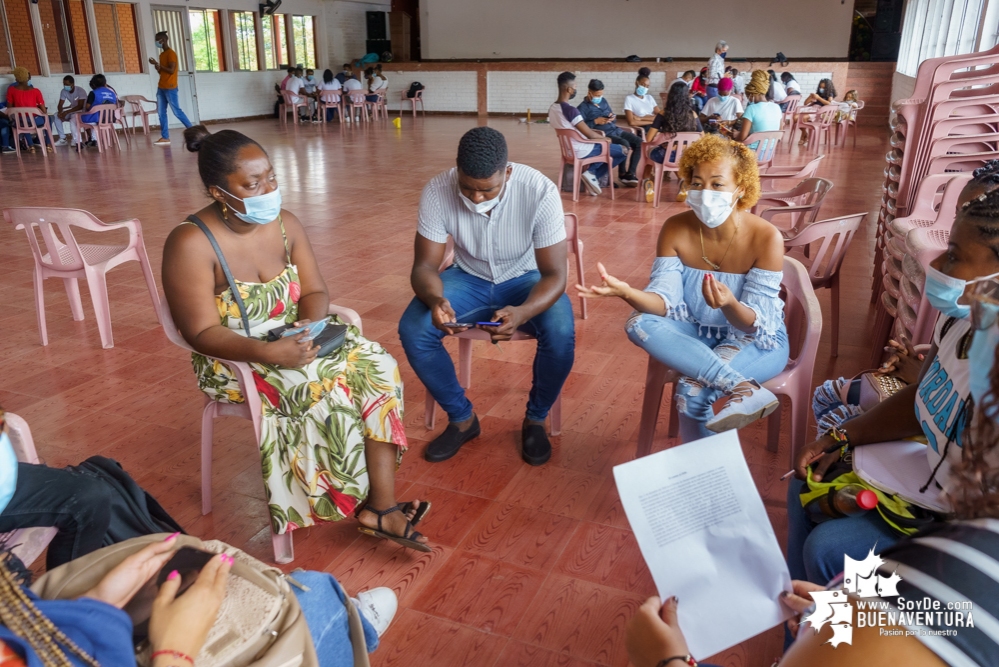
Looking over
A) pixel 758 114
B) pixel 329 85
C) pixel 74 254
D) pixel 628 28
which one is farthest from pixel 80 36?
pixel 628 28

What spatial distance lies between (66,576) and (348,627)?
0.47 m

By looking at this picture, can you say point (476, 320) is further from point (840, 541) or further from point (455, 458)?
point (840, 541)

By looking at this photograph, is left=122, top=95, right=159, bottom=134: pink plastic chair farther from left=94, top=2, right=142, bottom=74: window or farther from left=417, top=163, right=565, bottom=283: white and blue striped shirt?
left=417, top=163, right=565, bottom=283: white and blue striped shirt

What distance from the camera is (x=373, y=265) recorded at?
17.0 feet

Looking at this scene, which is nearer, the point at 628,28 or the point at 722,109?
the point at 722,109

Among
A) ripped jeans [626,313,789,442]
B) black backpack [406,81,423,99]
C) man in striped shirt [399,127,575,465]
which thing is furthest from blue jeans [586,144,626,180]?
black backpack [406,81,423,99]

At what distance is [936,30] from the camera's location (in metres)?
11.5

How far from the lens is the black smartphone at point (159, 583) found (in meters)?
1.07

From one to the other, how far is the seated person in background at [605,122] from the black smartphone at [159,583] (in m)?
7.45

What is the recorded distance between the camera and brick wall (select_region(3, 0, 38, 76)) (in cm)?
1239

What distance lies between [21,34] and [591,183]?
11.2m

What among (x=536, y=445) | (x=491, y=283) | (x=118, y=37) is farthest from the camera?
(x=118, y=37)

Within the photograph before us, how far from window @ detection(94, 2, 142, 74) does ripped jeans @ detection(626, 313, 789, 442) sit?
602 inches

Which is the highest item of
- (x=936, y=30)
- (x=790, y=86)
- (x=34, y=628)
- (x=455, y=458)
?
(x=936, y=30)
